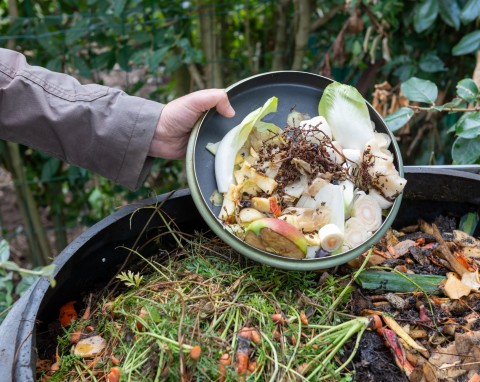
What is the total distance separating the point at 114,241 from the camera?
129 cm

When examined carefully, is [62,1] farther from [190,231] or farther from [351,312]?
[351,312]

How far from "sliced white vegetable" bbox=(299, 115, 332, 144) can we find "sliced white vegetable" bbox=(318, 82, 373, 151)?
4 centimetres

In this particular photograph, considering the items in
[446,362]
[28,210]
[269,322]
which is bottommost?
[28,210]

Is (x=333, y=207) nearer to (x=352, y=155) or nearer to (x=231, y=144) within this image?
(x=352, y=155)

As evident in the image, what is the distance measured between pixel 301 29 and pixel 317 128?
54.3 inches

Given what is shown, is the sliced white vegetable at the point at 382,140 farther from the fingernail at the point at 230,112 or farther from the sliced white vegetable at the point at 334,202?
the fingernail at the point at 230,112

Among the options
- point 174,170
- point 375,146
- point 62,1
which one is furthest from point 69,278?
point 174,170

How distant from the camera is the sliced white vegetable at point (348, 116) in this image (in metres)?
1.33

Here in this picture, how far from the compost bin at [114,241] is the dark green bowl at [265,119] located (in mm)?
131

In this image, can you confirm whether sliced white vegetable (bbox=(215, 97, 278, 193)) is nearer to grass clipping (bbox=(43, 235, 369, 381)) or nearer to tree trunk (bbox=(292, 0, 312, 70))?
grass clipping (bbox=(43, 235, 369, 381))

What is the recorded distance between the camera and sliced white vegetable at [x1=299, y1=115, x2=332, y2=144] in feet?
4.25

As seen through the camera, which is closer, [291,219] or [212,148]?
[291,219]

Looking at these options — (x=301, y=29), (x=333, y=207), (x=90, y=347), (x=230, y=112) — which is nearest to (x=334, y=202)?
(x=333, y=207)

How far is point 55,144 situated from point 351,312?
0.80m
